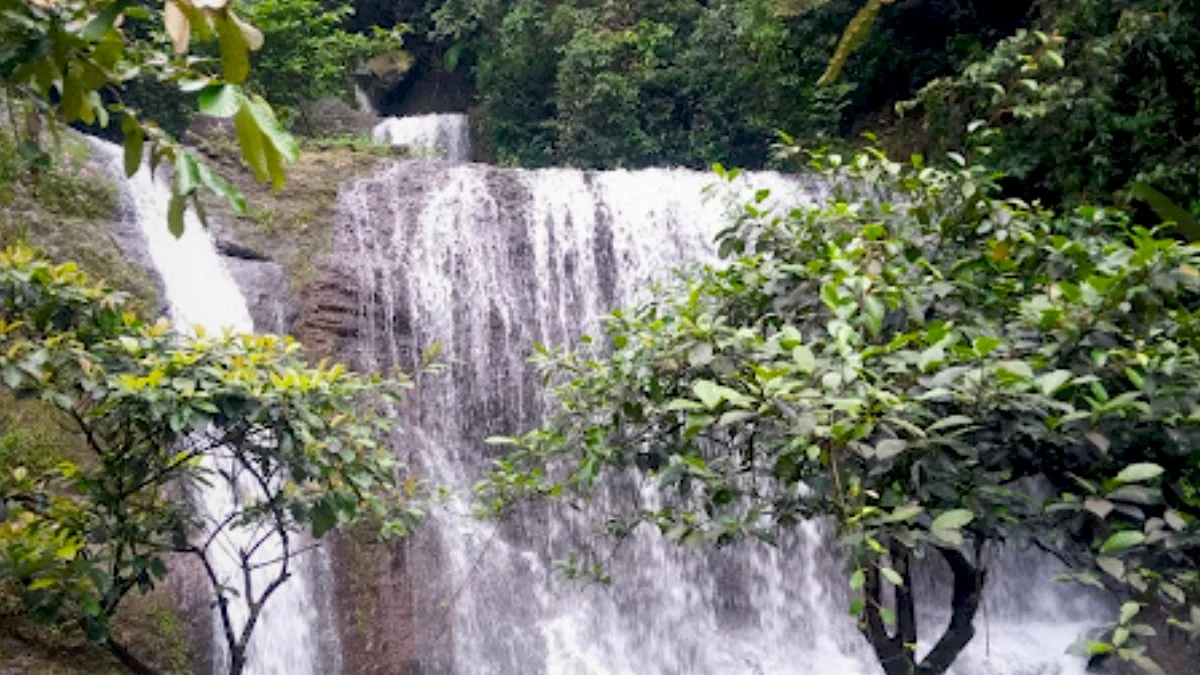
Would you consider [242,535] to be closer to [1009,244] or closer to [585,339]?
[585,339]

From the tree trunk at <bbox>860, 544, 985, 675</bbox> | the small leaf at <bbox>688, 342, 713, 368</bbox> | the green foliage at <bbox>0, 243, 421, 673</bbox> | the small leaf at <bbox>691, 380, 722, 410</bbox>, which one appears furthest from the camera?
the green foliage at <bbox>0, 243, 421, 673</bbox>

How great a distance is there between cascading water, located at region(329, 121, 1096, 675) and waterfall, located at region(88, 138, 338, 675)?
25.7 inches

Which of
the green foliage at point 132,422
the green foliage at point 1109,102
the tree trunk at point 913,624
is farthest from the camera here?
the green foliage at point 1109,102

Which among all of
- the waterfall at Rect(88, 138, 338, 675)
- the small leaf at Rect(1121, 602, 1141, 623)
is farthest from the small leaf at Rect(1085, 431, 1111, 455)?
the waterfall at Rect(88, 138, 338, 675)

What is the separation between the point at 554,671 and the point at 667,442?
3.67m

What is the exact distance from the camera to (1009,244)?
11.8ft

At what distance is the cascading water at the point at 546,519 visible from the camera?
6.95 metres

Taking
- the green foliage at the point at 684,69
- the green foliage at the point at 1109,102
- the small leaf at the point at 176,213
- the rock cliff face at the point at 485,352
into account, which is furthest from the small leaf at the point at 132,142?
the green foliage at the point at 684,69

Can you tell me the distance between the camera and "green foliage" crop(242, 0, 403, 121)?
11492 mm

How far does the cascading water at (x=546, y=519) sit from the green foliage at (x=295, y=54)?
347 centimetres

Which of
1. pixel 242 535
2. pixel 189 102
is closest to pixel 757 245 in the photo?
pixel 242 535

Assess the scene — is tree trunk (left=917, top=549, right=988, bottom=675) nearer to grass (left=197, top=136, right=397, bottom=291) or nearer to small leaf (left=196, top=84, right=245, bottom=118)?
small leaf (left=196, top=84, right=245, bottom=118)

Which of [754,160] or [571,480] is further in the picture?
[754,160]

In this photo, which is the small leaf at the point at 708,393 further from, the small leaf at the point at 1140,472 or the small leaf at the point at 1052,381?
the small leaf at the point at 1140,472
